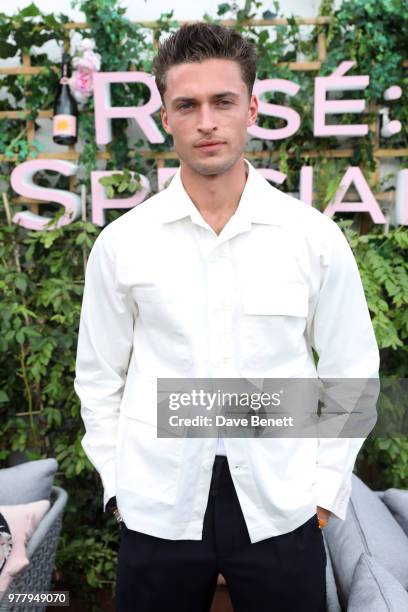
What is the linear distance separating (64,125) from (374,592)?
2.18 metres

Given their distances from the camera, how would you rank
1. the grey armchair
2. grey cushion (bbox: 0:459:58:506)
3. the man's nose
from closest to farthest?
the man's nose, the grey armchair, grey cushion (bbox: 0:459:58:506)

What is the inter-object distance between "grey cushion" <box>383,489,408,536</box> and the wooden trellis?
134 centimetres

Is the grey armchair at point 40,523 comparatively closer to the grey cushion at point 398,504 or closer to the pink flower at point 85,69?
the grey cushion at point 398,504

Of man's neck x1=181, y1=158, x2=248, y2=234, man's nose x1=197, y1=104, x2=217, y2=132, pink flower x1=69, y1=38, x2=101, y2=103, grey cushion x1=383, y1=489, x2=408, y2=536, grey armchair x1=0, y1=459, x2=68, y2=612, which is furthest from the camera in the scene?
pink flower x1=69, y1=38, x2=101, y2=103

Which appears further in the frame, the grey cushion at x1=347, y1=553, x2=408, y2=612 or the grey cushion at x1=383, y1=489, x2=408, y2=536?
the grey cushion at x1=383, y1=489, x2=408, y2=536

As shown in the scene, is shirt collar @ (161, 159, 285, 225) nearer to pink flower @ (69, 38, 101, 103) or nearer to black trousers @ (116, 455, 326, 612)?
black trousers @ (116, 455, 326, 612)

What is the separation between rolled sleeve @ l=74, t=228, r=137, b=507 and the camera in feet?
4.42

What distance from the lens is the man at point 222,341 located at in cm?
125

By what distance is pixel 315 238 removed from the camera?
1284 millimetres

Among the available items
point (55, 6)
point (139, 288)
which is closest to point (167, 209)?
point (139, 288)

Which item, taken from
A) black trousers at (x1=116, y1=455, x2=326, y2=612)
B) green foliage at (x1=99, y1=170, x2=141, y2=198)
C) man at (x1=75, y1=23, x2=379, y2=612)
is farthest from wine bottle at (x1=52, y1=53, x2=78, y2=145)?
black trousers at (x1=116, y1=455, x2=326, y2=612)

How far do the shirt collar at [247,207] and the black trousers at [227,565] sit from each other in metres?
0.53

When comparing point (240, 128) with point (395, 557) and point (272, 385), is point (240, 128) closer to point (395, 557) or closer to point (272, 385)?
point (272, 385)

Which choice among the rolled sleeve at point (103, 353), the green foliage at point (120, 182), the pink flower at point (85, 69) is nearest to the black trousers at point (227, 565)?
the rolled sleeve at point (103, 353)
